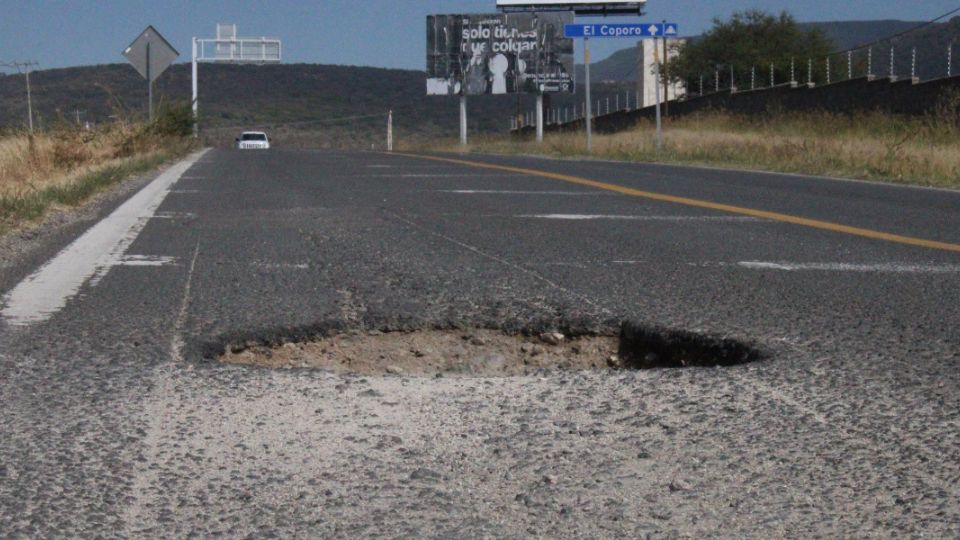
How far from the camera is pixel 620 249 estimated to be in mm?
7281

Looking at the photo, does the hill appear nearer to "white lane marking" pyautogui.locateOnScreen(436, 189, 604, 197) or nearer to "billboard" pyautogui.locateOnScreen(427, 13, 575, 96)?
"billboard" pyautogui.locateOnScreen(427, 13, 575, 96)

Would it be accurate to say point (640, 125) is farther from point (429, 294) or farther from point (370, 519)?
point (370, 519)

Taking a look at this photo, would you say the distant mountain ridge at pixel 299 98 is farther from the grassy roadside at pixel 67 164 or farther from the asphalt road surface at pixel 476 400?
the asphalt road surface at pixel 476 400

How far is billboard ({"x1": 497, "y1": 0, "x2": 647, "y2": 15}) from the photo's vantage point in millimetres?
53469

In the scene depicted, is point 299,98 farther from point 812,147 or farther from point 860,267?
point 860,267

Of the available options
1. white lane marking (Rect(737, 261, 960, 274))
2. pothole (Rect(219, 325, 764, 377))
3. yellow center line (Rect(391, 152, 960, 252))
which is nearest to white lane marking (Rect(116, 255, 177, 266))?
pothole (Rect(219, 325, 764, 377))

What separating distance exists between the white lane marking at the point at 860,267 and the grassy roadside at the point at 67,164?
15.6 ft

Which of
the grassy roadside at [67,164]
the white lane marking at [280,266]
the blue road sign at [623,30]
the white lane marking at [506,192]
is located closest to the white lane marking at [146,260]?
the white lane marking at [280,266]

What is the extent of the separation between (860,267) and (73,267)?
391 centimetres

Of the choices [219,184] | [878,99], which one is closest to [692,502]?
[219,184]

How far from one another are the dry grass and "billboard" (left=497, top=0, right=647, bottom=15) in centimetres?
2978

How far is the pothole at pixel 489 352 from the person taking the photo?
4.37 m

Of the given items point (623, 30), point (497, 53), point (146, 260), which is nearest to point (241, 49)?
point (497, 53)

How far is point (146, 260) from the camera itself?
6703mm
